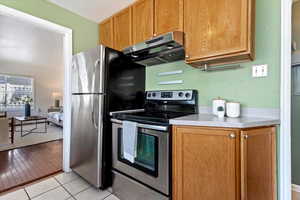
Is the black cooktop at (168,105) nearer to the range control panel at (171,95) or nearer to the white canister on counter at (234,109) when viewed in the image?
the range control panel at (171,95)

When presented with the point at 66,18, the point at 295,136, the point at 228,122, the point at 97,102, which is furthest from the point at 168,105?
the point at 66,18

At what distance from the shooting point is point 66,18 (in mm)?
2289

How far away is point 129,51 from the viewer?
177 centimetres

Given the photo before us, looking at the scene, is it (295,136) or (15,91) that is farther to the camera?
(15,91)

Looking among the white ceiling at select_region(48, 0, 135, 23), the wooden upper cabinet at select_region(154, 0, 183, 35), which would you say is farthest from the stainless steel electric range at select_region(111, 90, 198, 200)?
the white ceiling at select_region(48, 0, 135, 23)

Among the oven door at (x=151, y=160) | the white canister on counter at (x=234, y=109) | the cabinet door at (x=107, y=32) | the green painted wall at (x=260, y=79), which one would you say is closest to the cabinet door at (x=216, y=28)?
the green painted wall at (x=260, y=79)

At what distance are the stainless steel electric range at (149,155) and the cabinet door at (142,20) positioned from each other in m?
0.79

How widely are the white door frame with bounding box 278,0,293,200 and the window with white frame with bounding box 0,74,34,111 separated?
27.1 feet

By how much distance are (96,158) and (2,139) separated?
3.06 metres

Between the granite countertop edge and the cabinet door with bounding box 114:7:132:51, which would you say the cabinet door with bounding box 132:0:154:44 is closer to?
the cabinet door with bounding box 114:7:132:51

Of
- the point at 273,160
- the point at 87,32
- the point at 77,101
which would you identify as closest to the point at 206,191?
the point at 273,160

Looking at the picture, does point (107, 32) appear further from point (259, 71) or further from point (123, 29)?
point (259, 71)

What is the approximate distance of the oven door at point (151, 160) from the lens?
4.15 feet

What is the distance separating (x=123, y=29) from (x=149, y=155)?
1731 mm
